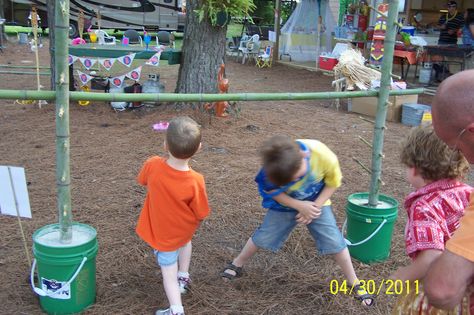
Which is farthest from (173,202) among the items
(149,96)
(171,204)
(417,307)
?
(417,307)

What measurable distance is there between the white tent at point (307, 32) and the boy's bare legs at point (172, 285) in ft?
46.3

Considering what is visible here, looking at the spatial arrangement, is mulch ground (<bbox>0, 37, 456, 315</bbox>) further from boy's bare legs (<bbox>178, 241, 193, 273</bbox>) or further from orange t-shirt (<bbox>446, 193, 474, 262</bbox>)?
orange t-shirt (<bbox>446, 193, 474, 262</bbox>)

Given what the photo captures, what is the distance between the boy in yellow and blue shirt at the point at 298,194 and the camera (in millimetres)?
2506

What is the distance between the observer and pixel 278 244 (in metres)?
3.05

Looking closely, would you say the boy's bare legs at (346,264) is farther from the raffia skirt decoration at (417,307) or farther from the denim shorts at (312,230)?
the raffia skirt decoration at (417,307)

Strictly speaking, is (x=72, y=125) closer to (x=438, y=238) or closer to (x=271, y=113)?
(x=271, y=113)

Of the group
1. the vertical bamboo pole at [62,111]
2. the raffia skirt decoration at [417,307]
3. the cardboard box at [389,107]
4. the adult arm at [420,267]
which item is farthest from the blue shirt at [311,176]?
the cardboard box at [389,107]

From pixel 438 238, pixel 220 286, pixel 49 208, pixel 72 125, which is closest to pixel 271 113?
pixel 72 125

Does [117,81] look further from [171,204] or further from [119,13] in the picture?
[119,13]

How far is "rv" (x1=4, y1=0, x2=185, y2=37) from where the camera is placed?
2138cm

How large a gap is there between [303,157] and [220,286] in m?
1.11

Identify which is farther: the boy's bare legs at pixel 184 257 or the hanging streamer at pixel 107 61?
the hanging streamer at pixel 107 61

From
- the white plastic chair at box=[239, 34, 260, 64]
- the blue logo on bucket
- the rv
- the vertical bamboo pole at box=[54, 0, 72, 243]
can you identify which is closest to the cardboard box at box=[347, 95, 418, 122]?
the vertical bamboo pole at box=[54, 0, 72, 243]

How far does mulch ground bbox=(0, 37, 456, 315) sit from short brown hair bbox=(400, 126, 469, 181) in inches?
44.5
